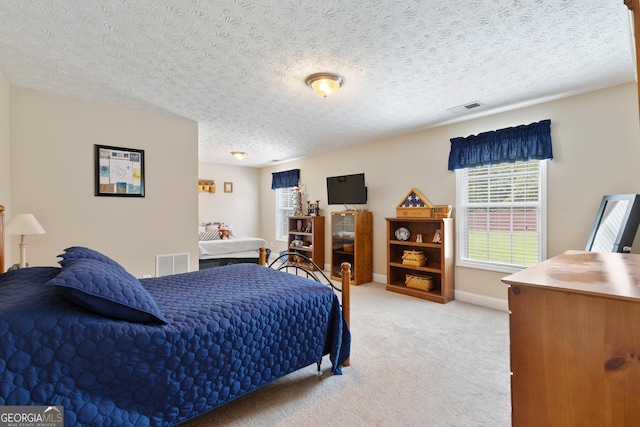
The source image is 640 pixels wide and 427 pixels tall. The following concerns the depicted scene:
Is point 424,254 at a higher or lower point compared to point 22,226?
lower

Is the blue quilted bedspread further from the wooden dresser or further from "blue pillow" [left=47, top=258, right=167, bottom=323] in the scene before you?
the wooden dresser

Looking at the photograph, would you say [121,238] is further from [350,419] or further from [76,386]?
[350,419]

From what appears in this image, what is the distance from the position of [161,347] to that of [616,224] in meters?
3.67

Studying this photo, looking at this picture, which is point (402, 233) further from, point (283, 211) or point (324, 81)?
point (283, 211)

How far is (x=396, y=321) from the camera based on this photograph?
10.9 feet

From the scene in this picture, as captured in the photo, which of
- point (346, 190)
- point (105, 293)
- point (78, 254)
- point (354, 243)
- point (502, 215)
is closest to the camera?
point (105, 293)

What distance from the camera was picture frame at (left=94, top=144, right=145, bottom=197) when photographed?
3.22 m

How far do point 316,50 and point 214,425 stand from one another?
100.0 inches

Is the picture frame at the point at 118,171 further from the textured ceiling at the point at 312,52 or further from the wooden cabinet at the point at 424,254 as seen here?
the wooden cabinet at the point at 424,254

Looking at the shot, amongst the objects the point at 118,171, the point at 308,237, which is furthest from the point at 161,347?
the point at 308,237

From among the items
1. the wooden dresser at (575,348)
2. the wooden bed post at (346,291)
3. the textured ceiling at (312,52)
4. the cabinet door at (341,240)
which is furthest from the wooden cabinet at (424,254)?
the wooden dresser at (575,348)

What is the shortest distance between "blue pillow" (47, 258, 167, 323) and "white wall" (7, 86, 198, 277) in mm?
2059

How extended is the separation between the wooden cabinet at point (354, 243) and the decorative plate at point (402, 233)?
686 mm

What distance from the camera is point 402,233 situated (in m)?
4.48
